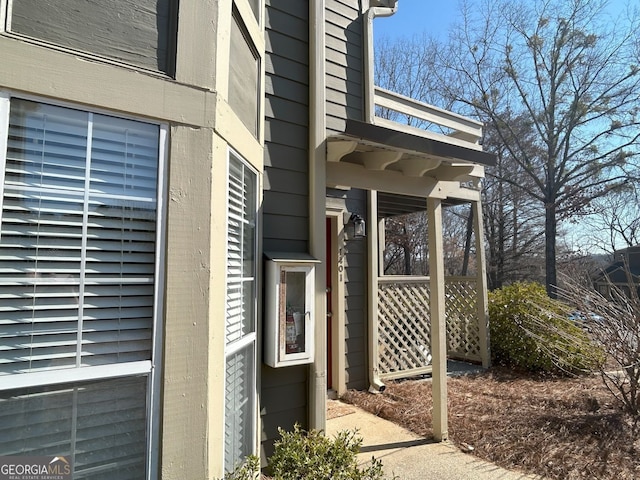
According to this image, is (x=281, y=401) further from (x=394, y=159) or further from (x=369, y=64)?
(x=369, y=64)

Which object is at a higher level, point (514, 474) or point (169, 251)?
point (169, 251)

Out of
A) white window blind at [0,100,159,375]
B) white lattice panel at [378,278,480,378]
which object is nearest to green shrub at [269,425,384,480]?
white window blind at [0,100,159,375]

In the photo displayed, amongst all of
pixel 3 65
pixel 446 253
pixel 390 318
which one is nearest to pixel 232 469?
pixel 3 65

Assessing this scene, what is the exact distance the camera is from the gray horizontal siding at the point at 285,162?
2.73 m

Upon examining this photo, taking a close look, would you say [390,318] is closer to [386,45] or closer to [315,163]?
[315,163]

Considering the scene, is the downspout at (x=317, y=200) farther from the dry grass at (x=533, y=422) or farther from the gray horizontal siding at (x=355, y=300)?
the gray horizontal siding at (x=355, y=300)

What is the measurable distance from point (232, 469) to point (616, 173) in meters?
16.6

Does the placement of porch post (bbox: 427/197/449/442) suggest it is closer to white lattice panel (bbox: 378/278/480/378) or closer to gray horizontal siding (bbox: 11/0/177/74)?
white lattice panel (bbox: 378/278/480/378)

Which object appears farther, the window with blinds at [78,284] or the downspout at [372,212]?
the downspout at [372,212]

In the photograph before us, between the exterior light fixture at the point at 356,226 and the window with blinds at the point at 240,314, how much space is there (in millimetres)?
2220

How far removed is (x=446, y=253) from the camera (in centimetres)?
2002

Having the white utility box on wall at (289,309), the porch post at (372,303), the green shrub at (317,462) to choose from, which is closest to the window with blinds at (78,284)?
the green shrub at (317,462)

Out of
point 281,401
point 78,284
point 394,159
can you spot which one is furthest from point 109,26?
point 281,401

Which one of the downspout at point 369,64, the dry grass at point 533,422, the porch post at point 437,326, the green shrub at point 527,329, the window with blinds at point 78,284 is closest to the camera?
the window with blinds at point 78,284
